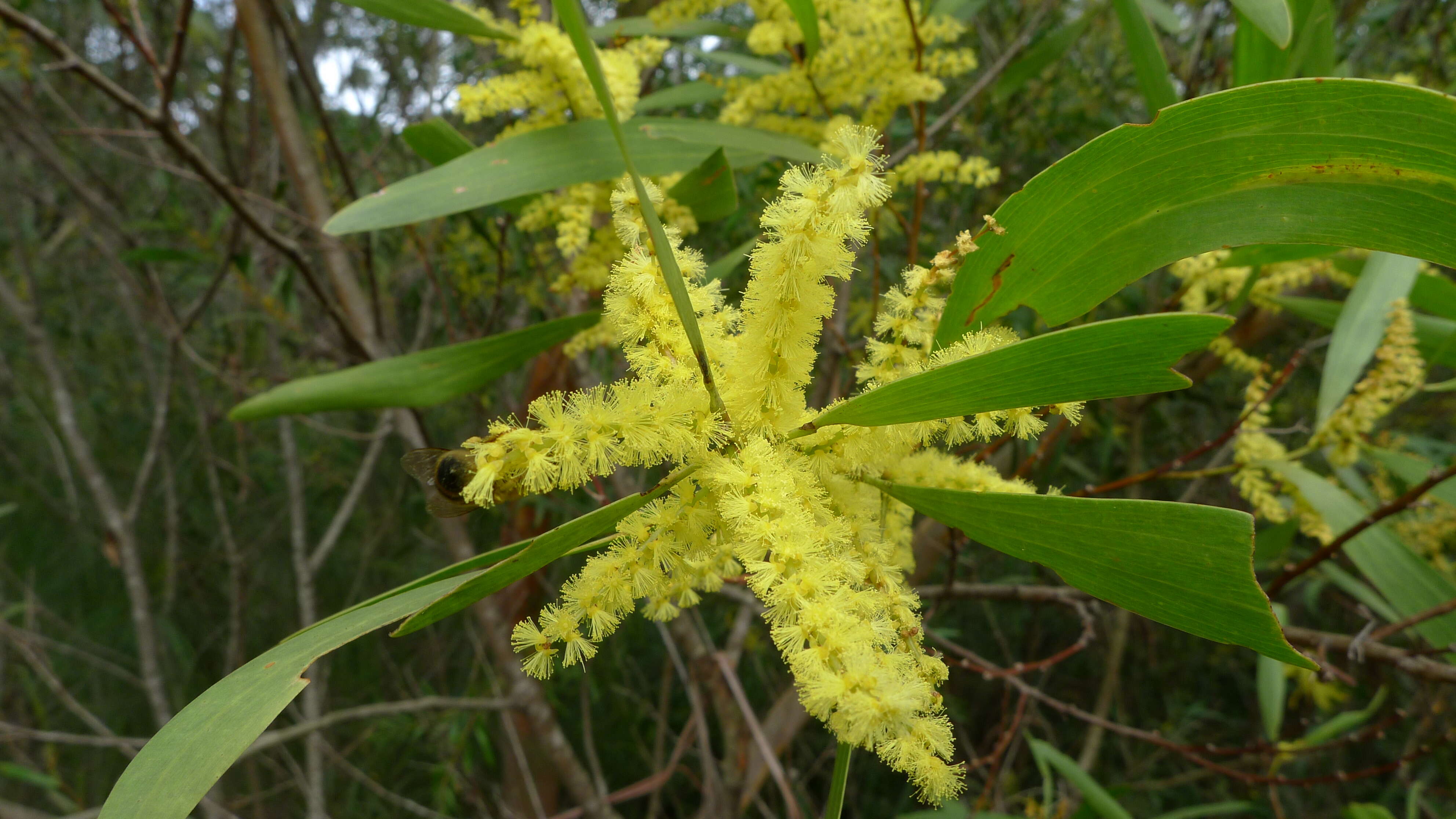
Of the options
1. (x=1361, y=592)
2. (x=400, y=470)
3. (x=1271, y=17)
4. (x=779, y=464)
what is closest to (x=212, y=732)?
(x=779, y=464)

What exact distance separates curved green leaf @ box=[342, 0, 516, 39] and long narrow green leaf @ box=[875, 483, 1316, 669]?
0.91m

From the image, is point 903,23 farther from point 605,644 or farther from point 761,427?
point 605,644

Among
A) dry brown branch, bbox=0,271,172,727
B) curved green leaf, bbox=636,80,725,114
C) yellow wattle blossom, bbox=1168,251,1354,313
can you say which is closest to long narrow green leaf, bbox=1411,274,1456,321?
yellow wattle blossom, bbox=1168,251,1354,313

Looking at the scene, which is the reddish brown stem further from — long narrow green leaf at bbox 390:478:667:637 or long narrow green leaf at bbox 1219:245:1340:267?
long narrow green leaf at bbox 390:478:667:637

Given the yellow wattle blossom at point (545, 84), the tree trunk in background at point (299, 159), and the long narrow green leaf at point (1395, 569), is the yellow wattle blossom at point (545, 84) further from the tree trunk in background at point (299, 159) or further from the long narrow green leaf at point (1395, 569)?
the long narrow green leaf at point (1395, 569)

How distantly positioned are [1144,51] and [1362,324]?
2.41 ft

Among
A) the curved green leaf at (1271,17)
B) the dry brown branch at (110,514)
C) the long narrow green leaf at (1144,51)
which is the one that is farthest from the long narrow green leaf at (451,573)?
the dry brown branch at (110,514)

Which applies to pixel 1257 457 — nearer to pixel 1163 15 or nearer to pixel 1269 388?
pixel 1269 388

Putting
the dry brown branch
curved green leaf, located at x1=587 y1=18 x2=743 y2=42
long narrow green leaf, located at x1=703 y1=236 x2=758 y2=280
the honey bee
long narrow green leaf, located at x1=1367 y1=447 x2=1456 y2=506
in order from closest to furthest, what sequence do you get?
the honey bee < long narrow green leaf, located at x1=703 y1=236 x2=758 y2=280 < long narrow green leaf, located at x1=1367 y1=447 x2=1456 y2=506 < curved green leaf, located at x1=587 y1=18 x2=743 y2=42 < the dry brown branch

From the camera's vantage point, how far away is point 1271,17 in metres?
0.76

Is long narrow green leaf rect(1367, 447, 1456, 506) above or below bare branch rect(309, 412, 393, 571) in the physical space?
below

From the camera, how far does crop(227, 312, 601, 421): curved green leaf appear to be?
1.04 m

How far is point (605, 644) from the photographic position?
2.79 metres

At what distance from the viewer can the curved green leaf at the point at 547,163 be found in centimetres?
91
